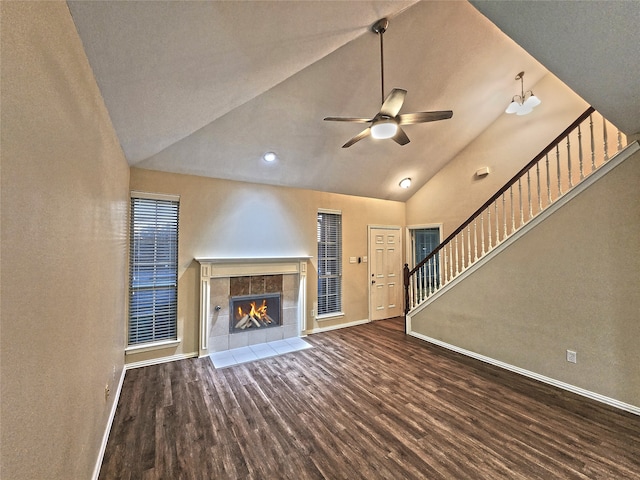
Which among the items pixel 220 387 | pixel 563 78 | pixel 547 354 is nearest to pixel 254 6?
pixel 563 78

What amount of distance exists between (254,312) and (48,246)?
11.7 ft

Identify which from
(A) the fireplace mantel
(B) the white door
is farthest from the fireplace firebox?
(B) the white door

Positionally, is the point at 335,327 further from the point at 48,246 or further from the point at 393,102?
the point at 48,246

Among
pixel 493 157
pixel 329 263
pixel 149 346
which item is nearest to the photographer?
pixel 149 346

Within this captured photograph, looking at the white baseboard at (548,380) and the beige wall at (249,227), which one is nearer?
the white baseboard at (548,380)

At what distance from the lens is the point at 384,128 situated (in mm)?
2592

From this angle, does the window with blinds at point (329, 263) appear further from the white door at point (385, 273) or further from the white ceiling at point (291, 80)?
the white door at point (385, 273)

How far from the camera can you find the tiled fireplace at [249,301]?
4035mm

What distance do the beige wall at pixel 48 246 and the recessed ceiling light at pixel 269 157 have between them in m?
2.21

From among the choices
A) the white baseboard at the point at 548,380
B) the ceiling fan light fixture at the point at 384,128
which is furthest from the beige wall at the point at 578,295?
the ceiling fan light fixture at the point at 384,128

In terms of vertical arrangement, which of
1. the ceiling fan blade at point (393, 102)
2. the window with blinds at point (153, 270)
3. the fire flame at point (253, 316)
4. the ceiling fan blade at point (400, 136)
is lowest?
the fire flame at point (253, 316)

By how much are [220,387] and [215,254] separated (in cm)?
186

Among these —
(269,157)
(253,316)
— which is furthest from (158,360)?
(269,157)

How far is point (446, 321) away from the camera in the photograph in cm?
430
